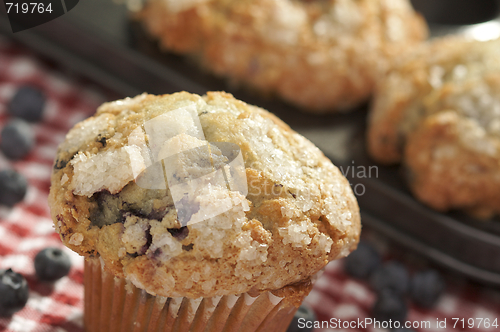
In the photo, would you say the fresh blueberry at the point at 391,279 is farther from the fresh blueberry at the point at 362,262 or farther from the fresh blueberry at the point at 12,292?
the fresh blueberry at the point at 12,292

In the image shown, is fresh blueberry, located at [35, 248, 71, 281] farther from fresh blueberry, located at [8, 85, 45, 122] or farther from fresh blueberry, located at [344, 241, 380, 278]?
fresh blueberry, located at [344, 241, 380, 278]

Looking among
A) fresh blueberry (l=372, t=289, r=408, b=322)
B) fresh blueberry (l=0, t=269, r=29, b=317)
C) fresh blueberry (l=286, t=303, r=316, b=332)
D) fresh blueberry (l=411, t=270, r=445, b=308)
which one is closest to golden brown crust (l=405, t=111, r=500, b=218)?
fresh blueberry (l=411, t=270, r=445, b=308)

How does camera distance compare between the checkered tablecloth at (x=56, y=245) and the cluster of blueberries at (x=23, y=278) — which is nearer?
the cluster of blueberries at (x=23, y=278)

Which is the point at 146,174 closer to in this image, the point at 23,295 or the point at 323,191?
the point at 323,191

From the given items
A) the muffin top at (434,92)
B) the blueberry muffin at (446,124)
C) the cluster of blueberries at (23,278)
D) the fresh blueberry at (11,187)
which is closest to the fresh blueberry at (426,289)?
the blueberry muffin at (446,124)

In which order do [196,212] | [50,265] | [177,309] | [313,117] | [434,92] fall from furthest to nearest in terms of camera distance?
[313,117]
[434,92]
[50,265]
[177,309]
[196,212]

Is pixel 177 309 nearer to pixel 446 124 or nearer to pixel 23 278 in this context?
pixel 23 278

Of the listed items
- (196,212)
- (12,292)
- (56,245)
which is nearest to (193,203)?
(196,212)
